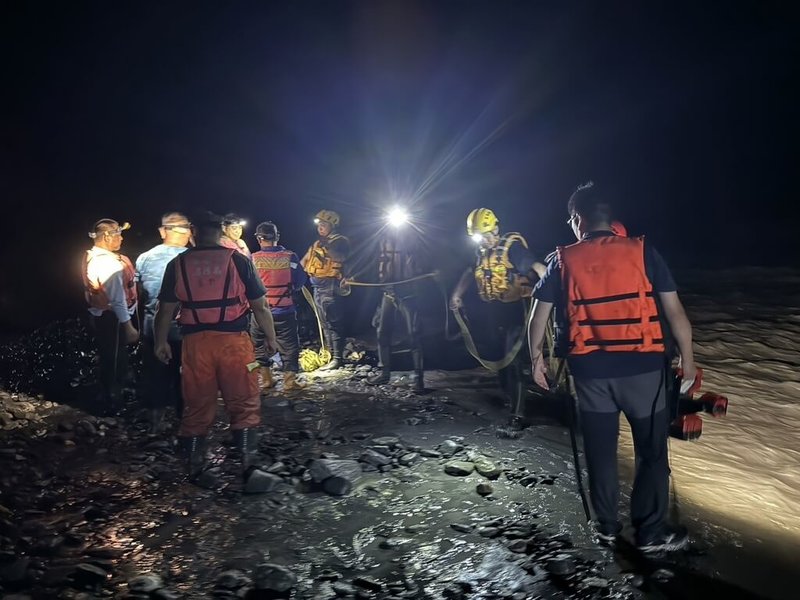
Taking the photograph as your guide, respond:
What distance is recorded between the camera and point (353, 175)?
29281 millimetres

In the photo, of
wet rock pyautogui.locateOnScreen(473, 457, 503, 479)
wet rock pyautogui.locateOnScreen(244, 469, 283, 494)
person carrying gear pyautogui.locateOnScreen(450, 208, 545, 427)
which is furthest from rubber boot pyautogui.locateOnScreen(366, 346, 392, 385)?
wet rock pyautogui.locateOnScreen(244, 469, 283, 494)

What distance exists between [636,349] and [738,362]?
588 cm

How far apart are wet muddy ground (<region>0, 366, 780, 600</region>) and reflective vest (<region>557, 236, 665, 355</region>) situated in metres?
1.24

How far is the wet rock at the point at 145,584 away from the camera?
296 centimetres

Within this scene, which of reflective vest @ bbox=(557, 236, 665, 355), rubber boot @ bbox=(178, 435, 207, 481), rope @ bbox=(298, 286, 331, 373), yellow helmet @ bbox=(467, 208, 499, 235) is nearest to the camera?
reflective vest @ bbox=(557, 236, 665, 355)

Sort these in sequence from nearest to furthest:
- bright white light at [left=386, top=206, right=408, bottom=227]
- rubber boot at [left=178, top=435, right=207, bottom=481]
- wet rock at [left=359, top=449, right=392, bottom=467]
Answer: rubber boot at [left=178, top=435, right=207, bottom=481] → wet rock at [left=359, top=449, right=392, bottom=467] → bright white light at [left=386, top=206, right=408, bottom=227]

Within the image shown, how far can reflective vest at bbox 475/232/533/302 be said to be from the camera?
5.65 m

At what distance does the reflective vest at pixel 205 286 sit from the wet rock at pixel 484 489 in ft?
7.89

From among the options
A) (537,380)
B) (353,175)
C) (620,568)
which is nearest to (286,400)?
(537,380)

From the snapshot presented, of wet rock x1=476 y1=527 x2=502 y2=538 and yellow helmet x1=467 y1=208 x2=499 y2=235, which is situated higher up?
yellow helmet x1=467 y1=208 x2=499 y2=235

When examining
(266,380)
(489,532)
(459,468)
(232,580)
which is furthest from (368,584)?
(266,380)

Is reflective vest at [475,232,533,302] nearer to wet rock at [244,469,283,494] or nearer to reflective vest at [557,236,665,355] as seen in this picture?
reflective vest at [557,236,665,355]

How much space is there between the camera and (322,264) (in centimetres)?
861

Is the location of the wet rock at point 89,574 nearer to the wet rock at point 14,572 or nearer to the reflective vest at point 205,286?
the wet rock at point 14,572
